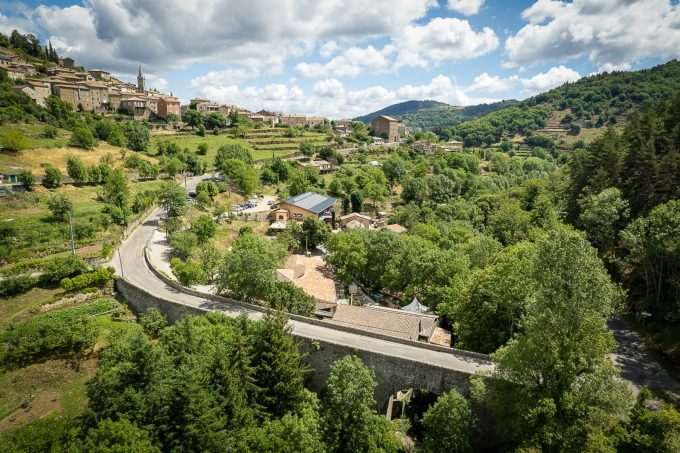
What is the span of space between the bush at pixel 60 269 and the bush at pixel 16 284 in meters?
0.75

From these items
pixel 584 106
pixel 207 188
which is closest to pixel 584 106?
pixel 584 106

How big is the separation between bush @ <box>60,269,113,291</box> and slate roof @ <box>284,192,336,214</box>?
30.0 meters

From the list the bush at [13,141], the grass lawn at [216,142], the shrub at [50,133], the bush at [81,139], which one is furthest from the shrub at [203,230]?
the shrub at [50,133]

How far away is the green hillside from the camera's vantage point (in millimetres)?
144250

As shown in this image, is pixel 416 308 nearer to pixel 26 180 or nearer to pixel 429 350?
pixel 429 350

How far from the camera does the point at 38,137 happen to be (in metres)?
67.6

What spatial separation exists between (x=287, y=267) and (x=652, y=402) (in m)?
30.6

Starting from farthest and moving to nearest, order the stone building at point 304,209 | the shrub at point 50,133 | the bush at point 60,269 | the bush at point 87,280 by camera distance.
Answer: the shrub at point 50,133 < the stone building at point 304,209 < the bush at point 60,269 < the bush at point 87,280

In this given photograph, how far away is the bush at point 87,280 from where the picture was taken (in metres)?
30.2

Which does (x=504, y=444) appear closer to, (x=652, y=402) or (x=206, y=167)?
(x=652, y=402)

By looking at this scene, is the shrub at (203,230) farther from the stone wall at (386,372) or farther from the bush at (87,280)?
the stone wall at (386,372)

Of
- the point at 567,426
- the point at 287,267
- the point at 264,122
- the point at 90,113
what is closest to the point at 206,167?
the point at 90,113

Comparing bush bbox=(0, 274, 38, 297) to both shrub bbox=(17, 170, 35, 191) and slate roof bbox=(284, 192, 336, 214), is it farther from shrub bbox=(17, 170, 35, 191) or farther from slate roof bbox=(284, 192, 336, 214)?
slate roof bbox=(284, 192, 336, 214)

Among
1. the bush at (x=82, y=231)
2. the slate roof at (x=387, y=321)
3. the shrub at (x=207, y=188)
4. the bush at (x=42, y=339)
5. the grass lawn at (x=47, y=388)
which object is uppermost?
the shrub at (x=207, y=188)
